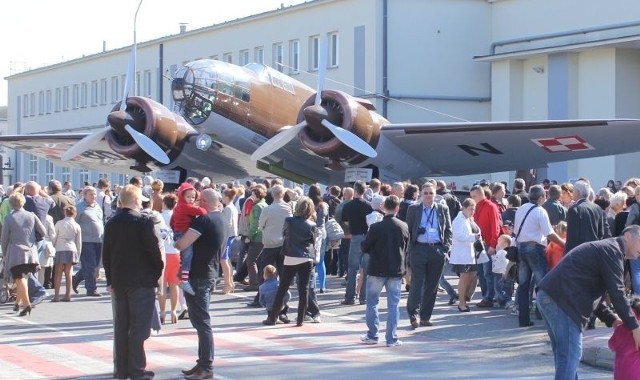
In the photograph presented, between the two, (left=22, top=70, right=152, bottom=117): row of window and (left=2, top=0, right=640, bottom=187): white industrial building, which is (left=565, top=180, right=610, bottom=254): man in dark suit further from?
(left=22, top=70, right=152, bottom=117): row of window

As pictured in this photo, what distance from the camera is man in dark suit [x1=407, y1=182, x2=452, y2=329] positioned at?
1418cm

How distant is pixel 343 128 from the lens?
76.1ft

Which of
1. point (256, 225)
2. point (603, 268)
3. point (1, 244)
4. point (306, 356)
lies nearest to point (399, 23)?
point (256, 225)

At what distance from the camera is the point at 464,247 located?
15.6 metres

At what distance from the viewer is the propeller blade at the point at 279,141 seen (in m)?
23.4

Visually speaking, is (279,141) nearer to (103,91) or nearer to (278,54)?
(278,54)

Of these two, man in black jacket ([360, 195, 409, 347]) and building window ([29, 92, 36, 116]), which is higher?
building window ([29, 92, 36, 116])

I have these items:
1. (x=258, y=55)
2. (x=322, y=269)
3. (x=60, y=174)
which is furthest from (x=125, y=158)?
(x=60, y=174)

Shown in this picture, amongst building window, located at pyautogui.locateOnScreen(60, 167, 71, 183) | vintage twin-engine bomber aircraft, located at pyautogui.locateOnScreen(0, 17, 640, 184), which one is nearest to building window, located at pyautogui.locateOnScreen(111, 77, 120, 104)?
building window, located at pyautogui.locateOnScreen(60, 167, 71, 183)

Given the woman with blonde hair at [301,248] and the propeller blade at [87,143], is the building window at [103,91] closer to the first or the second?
the propeller blade at [87,143]

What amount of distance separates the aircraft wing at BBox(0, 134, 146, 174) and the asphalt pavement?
1321cm

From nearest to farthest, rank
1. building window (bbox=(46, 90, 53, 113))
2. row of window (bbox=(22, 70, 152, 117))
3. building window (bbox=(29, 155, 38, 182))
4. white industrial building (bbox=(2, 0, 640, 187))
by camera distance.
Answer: white industrial building (bbox=(2, 0, 640, 187)) < row of window (bbox=(22, 70, 152, 117)) < building window (bbox=(29, 155, 38, 182)) < building window (bbox=(46, 90, 53, 113))

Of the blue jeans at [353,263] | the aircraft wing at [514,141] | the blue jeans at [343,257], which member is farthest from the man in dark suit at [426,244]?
the aircraft wing at [514,141]

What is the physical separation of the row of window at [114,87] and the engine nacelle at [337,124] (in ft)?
64.2
